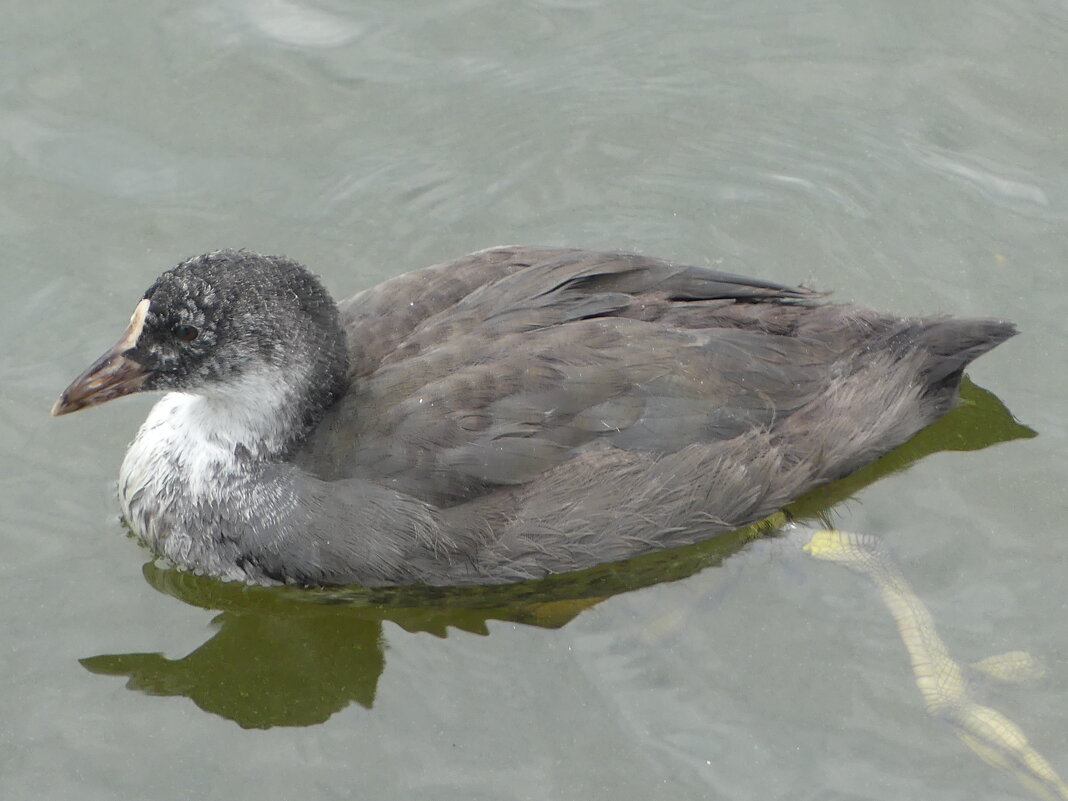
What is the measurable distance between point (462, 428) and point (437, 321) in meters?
0.63

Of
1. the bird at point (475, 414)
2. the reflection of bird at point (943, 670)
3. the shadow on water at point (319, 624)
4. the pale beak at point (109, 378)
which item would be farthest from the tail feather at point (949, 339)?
the pale beak at point (109, 378)

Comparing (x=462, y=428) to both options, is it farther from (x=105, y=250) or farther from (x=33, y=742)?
(x=105, y=250)

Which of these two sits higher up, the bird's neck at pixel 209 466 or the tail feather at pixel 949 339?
the tail feather at pixel 949 339

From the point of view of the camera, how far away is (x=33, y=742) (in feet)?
21.1

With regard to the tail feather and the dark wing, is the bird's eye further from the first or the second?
the tail feather

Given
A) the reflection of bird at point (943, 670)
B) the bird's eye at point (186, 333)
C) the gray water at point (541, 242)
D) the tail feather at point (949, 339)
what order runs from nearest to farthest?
the reflection of bird at point (943, 670), the gray water at point (541, 242), the bird's eye at point (186, 333), the tail feather at point (949, 339)

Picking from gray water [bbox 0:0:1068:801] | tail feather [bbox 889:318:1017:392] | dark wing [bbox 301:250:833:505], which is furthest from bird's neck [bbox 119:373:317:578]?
tail feather [bbox 889:318:1017:392]

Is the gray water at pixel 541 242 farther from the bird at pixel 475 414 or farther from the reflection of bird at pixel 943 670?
the bird at pixel 475 414

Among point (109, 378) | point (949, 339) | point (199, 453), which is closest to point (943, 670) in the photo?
point (949, 339)

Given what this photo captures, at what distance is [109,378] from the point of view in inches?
261

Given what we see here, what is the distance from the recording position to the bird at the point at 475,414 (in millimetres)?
6492

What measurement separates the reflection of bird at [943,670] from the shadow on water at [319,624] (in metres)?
0.39

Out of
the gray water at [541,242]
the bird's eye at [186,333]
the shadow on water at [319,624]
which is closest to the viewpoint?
the gray water at [541,242]

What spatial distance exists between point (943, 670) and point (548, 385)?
2.13m
